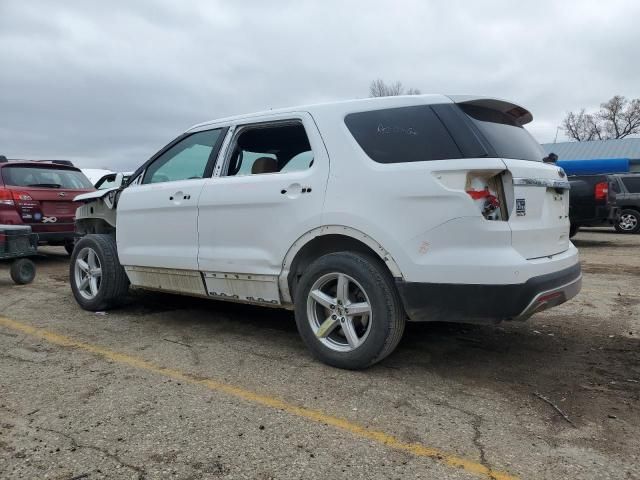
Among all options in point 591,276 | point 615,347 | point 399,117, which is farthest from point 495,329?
point 591,276

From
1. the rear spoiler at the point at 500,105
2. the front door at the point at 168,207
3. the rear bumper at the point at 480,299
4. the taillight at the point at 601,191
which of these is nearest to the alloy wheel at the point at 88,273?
the front door at the point at 168,207

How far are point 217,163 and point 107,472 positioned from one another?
2694 mm

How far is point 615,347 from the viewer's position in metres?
4.32

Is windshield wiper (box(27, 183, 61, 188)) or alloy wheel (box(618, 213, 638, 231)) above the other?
windshield wiper (box(27, 183, 61, 188))

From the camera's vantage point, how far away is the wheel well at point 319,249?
376cm

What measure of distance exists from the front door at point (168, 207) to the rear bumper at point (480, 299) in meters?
2.01

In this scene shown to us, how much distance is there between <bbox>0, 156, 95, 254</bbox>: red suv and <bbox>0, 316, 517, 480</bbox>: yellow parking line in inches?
173

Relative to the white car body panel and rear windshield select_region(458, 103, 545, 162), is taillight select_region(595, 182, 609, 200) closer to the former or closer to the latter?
rear windshield select_region(458, 103, 545, 162)

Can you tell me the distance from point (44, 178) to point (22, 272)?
2484 millimetres

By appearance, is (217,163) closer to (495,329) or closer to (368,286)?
(368,286)

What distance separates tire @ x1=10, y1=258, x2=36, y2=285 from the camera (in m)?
7.04

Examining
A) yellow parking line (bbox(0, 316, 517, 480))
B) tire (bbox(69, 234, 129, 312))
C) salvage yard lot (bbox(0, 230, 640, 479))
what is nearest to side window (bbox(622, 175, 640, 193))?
salvage yard lot (bbox(0, 230, 640, 479))

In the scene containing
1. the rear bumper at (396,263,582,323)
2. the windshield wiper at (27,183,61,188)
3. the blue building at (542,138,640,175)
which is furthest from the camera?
the blue building at (542,138,640,175)

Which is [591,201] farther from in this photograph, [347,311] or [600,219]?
[347,311]
